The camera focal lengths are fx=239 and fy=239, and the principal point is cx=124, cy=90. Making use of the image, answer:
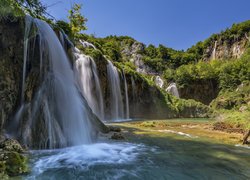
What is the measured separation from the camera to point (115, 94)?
26312mm

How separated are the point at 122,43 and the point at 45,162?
67.6 m

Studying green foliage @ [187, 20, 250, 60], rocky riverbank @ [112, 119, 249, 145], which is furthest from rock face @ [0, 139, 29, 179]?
green foliage @ [187, 20, 250, 60]

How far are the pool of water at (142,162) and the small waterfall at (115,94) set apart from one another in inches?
647

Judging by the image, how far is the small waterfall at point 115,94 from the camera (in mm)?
25797

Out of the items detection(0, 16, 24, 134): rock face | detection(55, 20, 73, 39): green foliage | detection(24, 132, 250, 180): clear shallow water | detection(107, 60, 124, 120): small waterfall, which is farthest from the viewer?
detection(107, 60, 124, 120): small waterfall

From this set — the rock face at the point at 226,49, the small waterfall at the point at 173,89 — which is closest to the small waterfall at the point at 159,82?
the small waterfall at the point at 173,89

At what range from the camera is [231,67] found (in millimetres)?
48375

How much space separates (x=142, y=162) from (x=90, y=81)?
16714mm

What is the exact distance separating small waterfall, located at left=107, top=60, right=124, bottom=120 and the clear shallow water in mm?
16462

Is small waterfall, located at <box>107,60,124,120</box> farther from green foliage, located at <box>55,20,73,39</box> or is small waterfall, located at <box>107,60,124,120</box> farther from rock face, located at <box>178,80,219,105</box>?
rock face, located at <box>178,80,219,105</box>

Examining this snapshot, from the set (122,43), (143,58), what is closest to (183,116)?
(143,58)

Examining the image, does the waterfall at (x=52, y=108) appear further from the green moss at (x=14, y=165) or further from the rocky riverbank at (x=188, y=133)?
the rocky riverbank at (x=188, y=133)

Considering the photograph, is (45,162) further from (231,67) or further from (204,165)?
(231,67)

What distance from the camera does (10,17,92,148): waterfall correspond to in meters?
8.32
